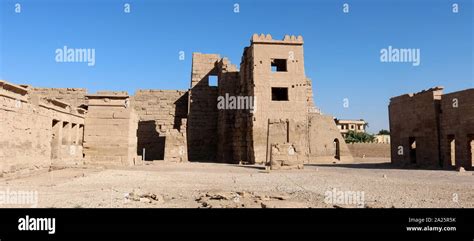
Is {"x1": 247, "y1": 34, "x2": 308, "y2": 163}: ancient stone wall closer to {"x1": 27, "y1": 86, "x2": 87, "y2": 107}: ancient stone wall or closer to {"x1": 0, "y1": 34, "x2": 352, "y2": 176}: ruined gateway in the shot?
{"x1": 0, "y1": 34, "x2": 352, "y2": 176}: ruined gateway

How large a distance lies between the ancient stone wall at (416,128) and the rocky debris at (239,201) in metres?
15.9

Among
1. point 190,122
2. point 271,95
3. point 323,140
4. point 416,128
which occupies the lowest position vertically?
point 323,140

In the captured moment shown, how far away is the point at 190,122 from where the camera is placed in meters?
25.6

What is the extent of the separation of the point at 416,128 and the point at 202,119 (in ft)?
46.7

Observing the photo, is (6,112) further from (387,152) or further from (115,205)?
(387,152)

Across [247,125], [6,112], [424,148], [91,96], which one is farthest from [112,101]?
[424,148]

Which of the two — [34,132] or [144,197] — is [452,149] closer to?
[144,197]

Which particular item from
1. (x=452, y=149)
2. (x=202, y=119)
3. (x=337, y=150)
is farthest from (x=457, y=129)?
(x=202, y=119)

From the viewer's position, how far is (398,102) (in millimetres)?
22531

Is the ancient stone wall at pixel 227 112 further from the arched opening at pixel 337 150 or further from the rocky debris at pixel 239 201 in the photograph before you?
the rocky debris at pixel 239 201

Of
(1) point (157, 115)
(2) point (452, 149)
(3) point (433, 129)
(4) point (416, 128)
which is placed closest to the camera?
(2) point (452, 149)

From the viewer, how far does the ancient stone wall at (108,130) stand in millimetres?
15656
